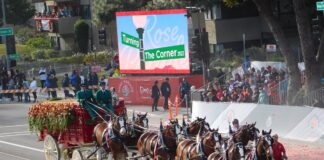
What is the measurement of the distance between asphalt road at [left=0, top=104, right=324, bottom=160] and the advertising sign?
98.6 inches

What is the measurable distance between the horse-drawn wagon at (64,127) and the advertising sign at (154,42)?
1554cm

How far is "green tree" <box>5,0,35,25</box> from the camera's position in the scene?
8081 centimetres

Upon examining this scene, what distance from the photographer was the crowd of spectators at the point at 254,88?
1152 inches

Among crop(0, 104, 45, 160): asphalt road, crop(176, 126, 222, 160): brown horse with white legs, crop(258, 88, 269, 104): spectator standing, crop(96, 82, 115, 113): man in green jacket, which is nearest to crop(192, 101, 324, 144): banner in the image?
crop(258, 88, 269, 104): spectator standing

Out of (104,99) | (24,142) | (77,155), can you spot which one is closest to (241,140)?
(104,99)

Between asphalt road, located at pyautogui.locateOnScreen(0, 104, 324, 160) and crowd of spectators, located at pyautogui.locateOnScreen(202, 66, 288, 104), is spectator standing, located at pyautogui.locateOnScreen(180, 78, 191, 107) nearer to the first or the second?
asphalt road, located at pyautogui.locateOnScreen(0, 104, 324, 160)

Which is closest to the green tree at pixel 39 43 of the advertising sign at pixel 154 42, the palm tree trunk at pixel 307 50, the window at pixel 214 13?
the window at pixel 214 13

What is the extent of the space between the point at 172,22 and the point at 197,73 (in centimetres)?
286

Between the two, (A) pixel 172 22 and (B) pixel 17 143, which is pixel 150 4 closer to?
(A) pixel 172 22

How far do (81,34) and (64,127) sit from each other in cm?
4732

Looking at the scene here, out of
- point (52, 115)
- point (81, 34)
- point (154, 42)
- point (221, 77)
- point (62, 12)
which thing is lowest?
point (52, 115)

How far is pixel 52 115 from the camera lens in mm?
22297

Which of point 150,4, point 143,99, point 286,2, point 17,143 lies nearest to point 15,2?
point 150,4

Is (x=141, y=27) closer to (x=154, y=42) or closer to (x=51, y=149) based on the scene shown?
(x=154, y=42)
